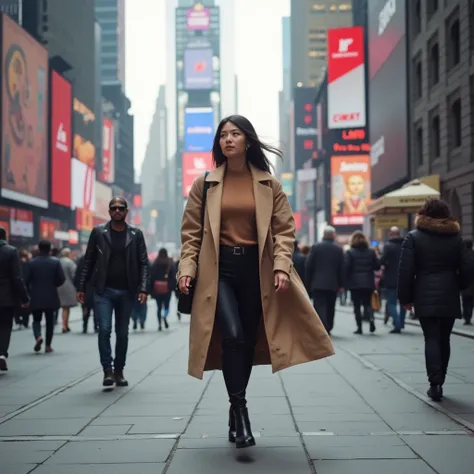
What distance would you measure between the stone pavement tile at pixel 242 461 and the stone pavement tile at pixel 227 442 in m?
0.09

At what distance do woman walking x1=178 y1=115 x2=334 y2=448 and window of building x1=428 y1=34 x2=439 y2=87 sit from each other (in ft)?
94.6

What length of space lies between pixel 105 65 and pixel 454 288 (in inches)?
6256

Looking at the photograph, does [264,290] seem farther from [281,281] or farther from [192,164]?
[192,164]

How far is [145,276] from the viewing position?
8.62m

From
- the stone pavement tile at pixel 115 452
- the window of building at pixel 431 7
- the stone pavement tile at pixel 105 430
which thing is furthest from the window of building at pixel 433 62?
the stone pavement tile at pixel 115 452

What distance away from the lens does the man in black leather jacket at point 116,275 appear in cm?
841

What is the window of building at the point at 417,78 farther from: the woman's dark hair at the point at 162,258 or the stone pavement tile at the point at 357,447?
the stone pavement tile at the point at 357,447

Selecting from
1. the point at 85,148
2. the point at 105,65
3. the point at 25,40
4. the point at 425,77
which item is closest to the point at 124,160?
→ the point at 105,65

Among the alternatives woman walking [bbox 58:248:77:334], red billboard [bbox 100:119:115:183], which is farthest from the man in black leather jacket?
red billboard [bbox 100:119:115:183]

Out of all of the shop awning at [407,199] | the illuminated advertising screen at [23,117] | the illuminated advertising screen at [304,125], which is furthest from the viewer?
the illuminated advertising screen at [304,125]

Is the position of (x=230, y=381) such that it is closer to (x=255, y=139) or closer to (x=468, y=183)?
(x=255, y=139)

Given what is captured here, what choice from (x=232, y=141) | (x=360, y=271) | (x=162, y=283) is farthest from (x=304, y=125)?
(x=232, y=141)

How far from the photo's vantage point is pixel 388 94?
42.2m

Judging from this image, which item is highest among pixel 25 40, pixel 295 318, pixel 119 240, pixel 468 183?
pixel 25 40
